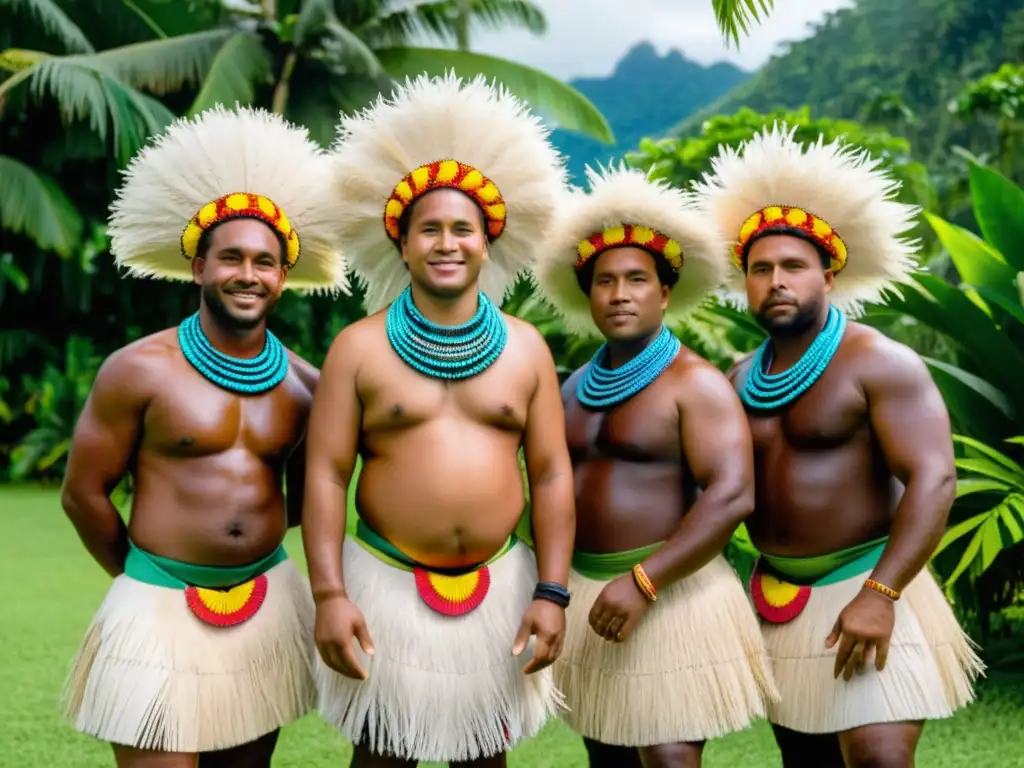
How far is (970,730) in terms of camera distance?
4508 millimetres

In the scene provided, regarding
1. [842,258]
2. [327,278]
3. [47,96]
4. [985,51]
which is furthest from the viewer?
[985,51]

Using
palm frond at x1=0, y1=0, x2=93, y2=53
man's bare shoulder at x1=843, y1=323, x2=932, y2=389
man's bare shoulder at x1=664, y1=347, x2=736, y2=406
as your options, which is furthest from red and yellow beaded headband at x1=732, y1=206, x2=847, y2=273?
palm frond at x1=0, y1=0, x2=93, y2=53

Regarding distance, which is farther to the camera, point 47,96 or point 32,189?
point 47,96

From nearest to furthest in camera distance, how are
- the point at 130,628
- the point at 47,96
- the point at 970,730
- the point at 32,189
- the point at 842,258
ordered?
1. the point at 130,628
2. the point at 842,258
3. the point at 970,730
4. the point at 32,189
5. the point at 47,96

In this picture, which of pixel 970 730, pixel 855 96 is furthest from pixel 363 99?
pixel 855 96

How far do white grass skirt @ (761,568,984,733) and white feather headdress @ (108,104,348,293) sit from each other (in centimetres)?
154

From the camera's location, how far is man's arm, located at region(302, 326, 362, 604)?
8.46 ft

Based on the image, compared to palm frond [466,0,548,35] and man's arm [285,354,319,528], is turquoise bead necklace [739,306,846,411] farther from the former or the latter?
palm frond [466,0,548,35]

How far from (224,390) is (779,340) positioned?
1.41 m

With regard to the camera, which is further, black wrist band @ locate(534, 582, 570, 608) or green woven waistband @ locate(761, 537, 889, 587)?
green woven waistband @ locate(761, 537, 889, 587)

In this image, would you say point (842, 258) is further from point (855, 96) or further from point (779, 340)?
point (855, 96)

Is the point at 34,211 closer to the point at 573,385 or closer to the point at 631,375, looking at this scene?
the point at 573,385

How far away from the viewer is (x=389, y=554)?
268 cm

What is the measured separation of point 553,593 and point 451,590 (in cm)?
24
